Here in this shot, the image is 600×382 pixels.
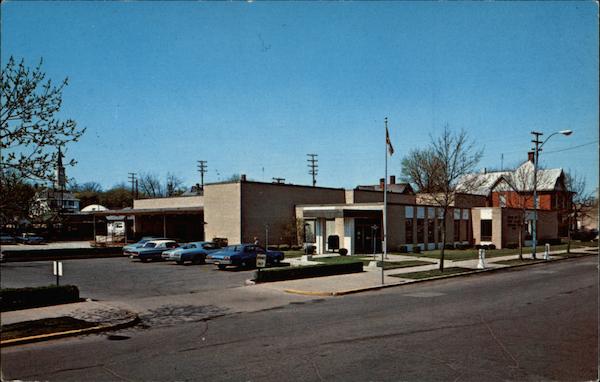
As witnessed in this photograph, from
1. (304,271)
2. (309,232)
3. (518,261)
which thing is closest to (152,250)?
(309,232)

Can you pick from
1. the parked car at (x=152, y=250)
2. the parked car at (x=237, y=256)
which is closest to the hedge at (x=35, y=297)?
the parked car at (x=237, y=256)

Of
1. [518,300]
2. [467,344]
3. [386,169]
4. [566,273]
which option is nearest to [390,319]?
[467,344]

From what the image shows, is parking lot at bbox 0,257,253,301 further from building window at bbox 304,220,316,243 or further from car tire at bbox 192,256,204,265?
building window at bbox 304,220,316,243

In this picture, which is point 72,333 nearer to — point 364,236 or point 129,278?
point 129,278

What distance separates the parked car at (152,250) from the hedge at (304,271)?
13.3m

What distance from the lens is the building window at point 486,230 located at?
53.6m

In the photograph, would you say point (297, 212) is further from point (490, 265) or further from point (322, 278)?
point (322, 278)

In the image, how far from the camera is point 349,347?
34.8 ft

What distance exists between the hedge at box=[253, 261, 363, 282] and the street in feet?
19.7

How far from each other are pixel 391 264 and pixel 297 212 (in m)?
17.4

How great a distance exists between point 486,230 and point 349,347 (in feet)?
156

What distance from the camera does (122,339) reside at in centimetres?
1186

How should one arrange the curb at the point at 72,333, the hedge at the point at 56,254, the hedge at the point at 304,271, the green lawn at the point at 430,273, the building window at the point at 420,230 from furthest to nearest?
the building window at the point at 420,230 → the hedge at the point at 56,254 → the green lawn at the point at 430,273 → the hedge at the point at 304,271 → the curb at the point at 72,333

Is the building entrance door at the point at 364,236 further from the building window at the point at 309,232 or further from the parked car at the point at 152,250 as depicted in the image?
the parked car at the point at 152,250
